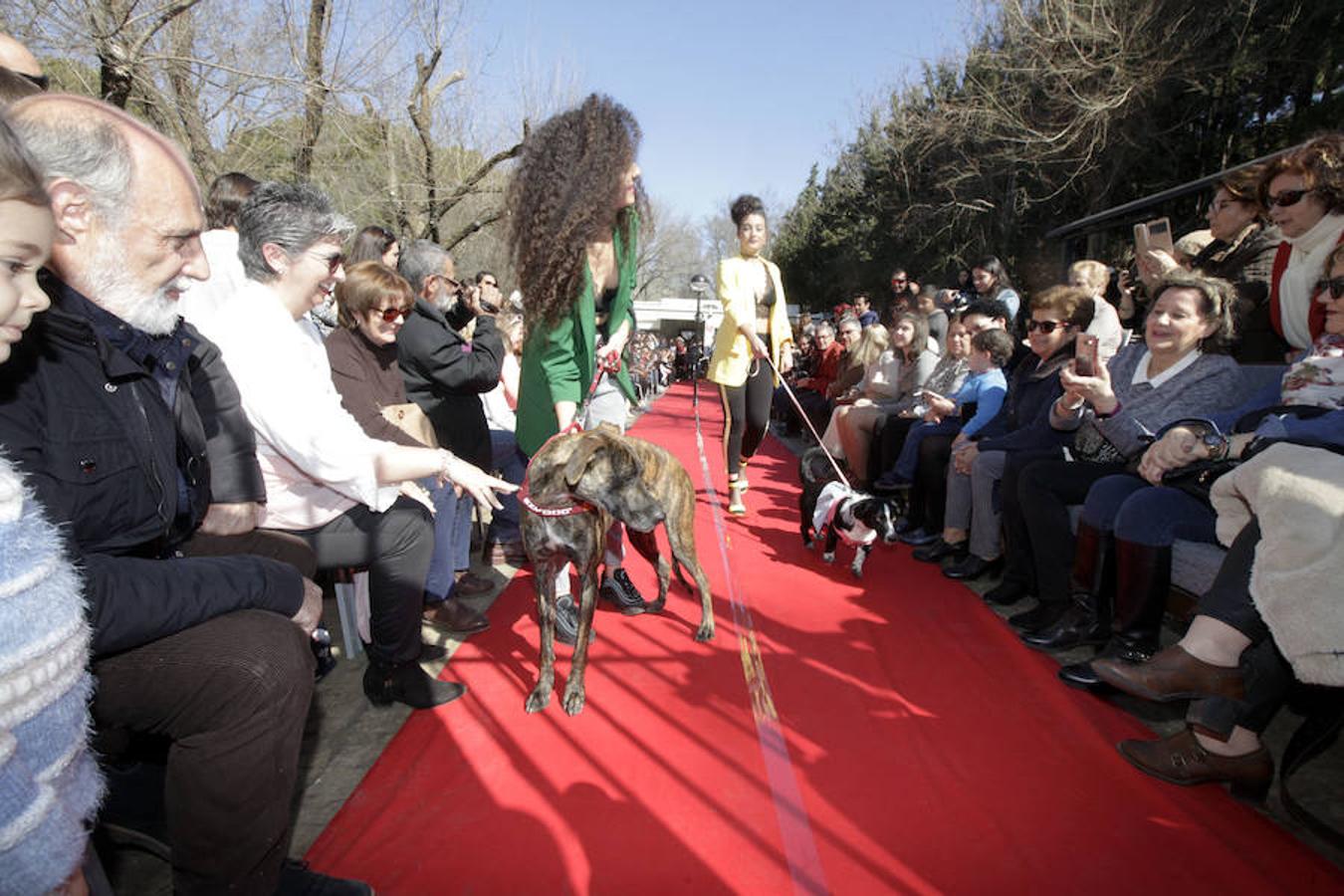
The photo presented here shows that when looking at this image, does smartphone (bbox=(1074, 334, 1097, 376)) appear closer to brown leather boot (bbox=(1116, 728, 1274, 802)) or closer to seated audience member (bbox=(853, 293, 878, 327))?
brown leather boot (bbox=(1116, 728, 1274, 802))

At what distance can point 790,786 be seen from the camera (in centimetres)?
219

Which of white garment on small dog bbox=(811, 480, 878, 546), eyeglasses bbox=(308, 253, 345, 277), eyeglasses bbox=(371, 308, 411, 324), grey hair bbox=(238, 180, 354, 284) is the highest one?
grey hair bbox=(238, 180, 354, 284)

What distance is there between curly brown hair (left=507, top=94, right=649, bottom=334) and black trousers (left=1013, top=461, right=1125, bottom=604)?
236 cm

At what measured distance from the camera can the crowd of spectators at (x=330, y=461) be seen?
1301 millimetres

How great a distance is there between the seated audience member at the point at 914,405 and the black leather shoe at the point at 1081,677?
8.43ft

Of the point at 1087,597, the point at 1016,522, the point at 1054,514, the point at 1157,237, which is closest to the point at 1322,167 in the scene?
the point at 1157,237

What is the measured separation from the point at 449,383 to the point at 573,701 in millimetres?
1827

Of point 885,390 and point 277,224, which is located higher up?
point 277,224

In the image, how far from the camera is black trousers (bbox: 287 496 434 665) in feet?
8.14

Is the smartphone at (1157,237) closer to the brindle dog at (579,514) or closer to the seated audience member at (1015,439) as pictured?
the seated audience member at (1015,439)

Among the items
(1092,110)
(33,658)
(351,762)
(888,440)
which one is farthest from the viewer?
(1092,110)

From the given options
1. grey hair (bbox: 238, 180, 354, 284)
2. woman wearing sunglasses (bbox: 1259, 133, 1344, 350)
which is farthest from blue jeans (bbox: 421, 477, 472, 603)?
woman wearing sunglasses (bbox: 1259, 133, 1344, 350)

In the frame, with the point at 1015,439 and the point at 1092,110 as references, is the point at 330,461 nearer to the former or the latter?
the point at 1015,439

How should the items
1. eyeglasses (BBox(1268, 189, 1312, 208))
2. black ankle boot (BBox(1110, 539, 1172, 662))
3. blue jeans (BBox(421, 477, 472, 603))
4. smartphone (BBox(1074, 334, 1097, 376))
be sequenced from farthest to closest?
blue jeans (BBox(421, 477, 472, 603)) < smartphone (BBox(1074, 334, 1097, 376)) < eyeglasses (BBox(1268, 189, 1312, 208)) < black ankle boot (BBox(1110, 539, 1172, 662))
